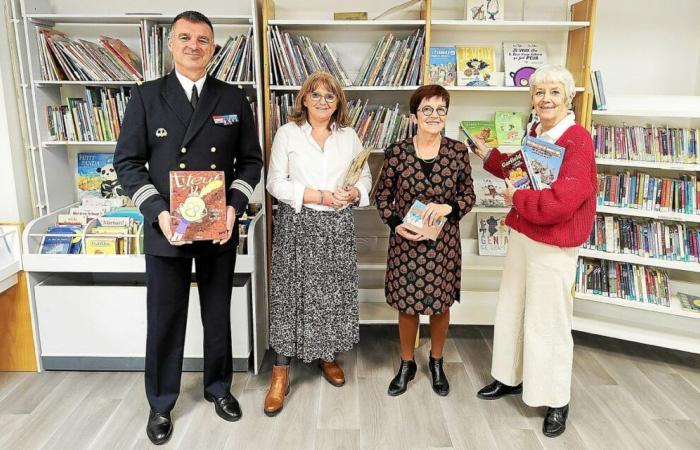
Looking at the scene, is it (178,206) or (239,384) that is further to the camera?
(239,384)

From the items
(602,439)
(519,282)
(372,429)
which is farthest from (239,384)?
(602,439)

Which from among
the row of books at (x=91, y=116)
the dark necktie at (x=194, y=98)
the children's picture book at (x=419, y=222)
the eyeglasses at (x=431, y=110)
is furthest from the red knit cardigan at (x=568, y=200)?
the row of books at (x=91, y=116)

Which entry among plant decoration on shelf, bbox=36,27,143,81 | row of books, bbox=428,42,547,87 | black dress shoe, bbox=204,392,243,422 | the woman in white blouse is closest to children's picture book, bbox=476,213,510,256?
row of books, bbox=428,42,547,87

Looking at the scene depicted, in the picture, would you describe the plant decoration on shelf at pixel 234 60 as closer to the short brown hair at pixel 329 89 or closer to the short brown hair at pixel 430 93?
the short brown hair at pixel 329 89

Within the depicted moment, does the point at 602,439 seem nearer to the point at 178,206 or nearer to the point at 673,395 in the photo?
the point at 673,395

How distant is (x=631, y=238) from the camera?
3.19m

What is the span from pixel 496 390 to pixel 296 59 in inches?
83.3

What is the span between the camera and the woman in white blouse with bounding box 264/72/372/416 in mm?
2535

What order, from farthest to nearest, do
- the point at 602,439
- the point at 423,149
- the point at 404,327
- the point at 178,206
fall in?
1. the point at 404,327
2. the point at 423,149
3. the point at 602,439
4. the point at 178,206

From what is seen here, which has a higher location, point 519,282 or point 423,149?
point 423,149

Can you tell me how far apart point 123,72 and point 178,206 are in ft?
4.64

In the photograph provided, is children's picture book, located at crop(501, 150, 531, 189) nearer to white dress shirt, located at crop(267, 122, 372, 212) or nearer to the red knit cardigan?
the red knit cardigan

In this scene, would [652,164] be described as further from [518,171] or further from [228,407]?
[228,407]

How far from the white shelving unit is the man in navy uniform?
442 mm
